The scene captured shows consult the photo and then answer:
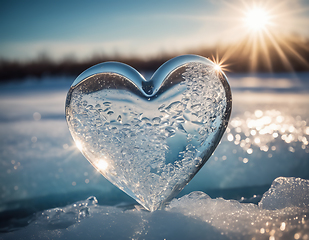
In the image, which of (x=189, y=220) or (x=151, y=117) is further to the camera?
(x=151, y=117)

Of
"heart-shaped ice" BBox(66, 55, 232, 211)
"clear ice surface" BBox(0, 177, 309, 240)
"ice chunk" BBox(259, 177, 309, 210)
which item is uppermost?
"heart-shaped ice" BBox(66, 55, 232, 211)

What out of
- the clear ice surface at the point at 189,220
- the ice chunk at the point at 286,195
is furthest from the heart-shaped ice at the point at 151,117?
the ice chunk at the point at 286,195

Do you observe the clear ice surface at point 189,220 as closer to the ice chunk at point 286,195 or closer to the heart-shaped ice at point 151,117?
the ice chunk at point 286,195

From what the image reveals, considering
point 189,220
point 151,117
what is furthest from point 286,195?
point 151,117

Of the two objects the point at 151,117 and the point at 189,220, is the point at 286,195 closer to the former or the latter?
the point at 189,220

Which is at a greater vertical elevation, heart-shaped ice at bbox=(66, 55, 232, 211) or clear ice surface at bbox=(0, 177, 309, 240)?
heart-shaped ice at bbox=(66, 55, 232, 211)

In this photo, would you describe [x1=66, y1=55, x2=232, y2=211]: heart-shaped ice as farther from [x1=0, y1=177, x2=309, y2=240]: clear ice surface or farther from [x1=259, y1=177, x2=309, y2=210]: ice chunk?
[x1=259, y1=177, x2=309, y2=210]: ice chunk

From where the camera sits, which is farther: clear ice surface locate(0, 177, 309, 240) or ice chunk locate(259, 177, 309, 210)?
ice chunk locate(259, 177, 309, 210)

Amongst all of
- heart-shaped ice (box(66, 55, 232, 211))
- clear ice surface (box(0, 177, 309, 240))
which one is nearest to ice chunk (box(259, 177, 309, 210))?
clear ice surface (box(0, 177, 309, 240))
